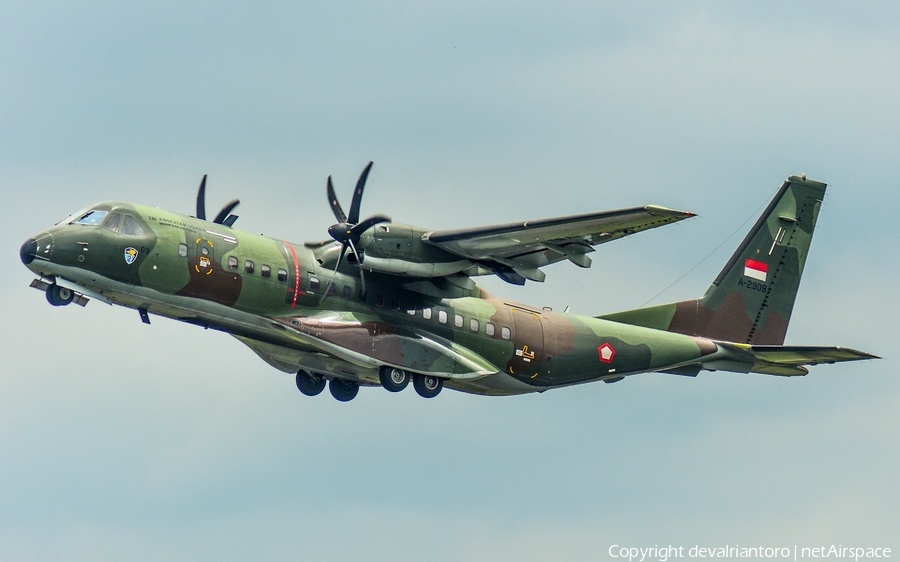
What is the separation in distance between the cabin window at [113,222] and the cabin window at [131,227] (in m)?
0.12

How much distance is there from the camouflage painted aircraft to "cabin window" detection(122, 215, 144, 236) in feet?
0.09

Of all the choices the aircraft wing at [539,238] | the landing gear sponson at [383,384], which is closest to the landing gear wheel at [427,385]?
the landing gear sponson at [383,384]

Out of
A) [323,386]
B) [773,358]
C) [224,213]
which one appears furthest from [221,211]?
[773,358]

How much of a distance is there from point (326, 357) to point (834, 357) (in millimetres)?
11717

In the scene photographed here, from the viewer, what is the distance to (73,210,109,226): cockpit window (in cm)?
2509

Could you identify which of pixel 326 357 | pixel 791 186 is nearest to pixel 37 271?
pixel 326 357

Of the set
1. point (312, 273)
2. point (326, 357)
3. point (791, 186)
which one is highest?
point (791, 186)

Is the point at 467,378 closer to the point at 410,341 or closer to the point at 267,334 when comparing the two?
the point at 410,341

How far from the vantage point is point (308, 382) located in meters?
30.0

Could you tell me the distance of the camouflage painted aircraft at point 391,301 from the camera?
25.2m

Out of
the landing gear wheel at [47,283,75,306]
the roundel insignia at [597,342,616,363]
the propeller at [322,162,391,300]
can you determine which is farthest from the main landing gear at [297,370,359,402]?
the landing gear wheel at [47,283,75,306]

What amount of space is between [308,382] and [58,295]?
7068 millimetres

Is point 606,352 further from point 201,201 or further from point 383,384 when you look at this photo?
point 201,201

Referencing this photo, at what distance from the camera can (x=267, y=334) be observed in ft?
88.2
